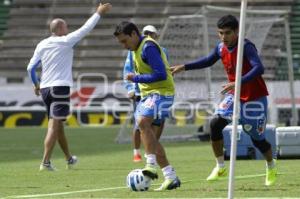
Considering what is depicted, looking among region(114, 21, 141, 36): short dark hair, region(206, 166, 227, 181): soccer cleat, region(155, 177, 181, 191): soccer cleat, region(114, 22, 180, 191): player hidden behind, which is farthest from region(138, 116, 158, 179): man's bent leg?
region(206, 166, 227, 181): soccer cleat

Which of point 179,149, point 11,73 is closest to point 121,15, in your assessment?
point 11,73

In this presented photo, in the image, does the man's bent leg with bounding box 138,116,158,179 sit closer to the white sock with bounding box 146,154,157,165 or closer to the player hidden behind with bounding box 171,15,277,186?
the white sock with bounding box 146,154,157,165

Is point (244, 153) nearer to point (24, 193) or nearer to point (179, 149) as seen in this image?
point (179, 149)

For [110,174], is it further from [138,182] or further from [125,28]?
[125,28]

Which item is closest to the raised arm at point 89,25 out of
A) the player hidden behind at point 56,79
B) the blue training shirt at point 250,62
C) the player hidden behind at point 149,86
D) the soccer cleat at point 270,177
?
the player hidden behind at point 56,79

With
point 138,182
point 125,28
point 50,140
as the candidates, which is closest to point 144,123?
point 138,182

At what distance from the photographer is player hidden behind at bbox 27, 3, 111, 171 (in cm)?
1370

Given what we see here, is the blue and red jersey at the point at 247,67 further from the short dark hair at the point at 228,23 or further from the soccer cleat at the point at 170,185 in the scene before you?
the soccer cleat at the point at 170,185

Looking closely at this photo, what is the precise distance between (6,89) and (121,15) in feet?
20.0

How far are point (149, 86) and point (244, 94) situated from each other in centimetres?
114

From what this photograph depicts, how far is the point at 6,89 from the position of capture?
32.8m

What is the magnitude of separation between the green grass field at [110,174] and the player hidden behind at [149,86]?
248mm

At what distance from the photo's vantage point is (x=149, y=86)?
10586mm

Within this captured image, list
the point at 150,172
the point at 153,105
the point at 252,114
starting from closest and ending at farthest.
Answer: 1. the point at 150,172
2. the point at 153,105
3. the point at 252,114
